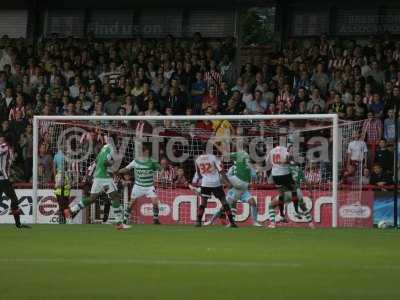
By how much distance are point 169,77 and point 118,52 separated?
2.51 meters

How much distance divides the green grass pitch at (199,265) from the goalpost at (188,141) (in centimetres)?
382

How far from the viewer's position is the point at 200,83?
27766mm

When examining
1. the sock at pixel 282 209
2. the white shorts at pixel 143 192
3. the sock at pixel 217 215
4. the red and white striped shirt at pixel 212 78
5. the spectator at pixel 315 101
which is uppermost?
the red and white striped shirt at pixel 212 78

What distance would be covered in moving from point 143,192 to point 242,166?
2.19m

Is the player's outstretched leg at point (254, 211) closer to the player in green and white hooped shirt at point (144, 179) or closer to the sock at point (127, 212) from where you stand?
the player in green and white hooped shirt at point (144, 179)

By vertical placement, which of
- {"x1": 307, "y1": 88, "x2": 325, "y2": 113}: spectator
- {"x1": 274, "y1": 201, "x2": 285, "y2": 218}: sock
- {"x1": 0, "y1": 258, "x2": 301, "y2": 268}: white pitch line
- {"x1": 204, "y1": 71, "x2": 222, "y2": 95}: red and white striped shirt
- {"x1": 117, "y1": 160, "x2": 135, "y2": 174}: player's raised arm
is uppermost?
{"x1": 204, "y1": 71, "x2": 222, "y2": 95}: red and white striped shirt

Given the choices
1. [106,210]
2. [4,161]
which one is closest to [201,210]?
[106,210]

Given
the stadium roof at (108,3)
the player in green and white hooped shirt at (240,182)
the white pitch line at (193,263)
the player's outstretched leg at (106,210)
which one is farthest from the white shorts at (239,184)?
the stadium roof at (108,3)

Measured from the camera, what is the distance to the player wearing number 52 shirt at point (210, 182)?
23047 millimetres

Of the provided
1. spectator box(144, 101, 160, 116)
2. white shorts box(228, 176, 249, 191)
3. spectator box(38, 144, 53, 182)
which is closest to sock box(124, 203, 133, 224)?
white shorts box(228, 176, 249, 191)

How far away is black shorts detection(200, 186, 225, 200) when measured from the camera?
908 inches

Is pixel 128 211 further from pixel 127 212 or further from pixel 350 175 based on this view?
pixel 350 175

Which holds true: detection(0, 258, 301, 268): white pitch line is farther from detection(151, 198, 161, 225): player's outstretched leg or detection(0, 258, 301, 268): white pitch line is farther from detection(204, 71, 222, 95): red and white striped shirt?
detection(204, 71, 222, 95): red and white striped shirt

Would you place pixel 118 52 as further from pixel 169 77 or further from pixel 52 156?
pixel 52 156
